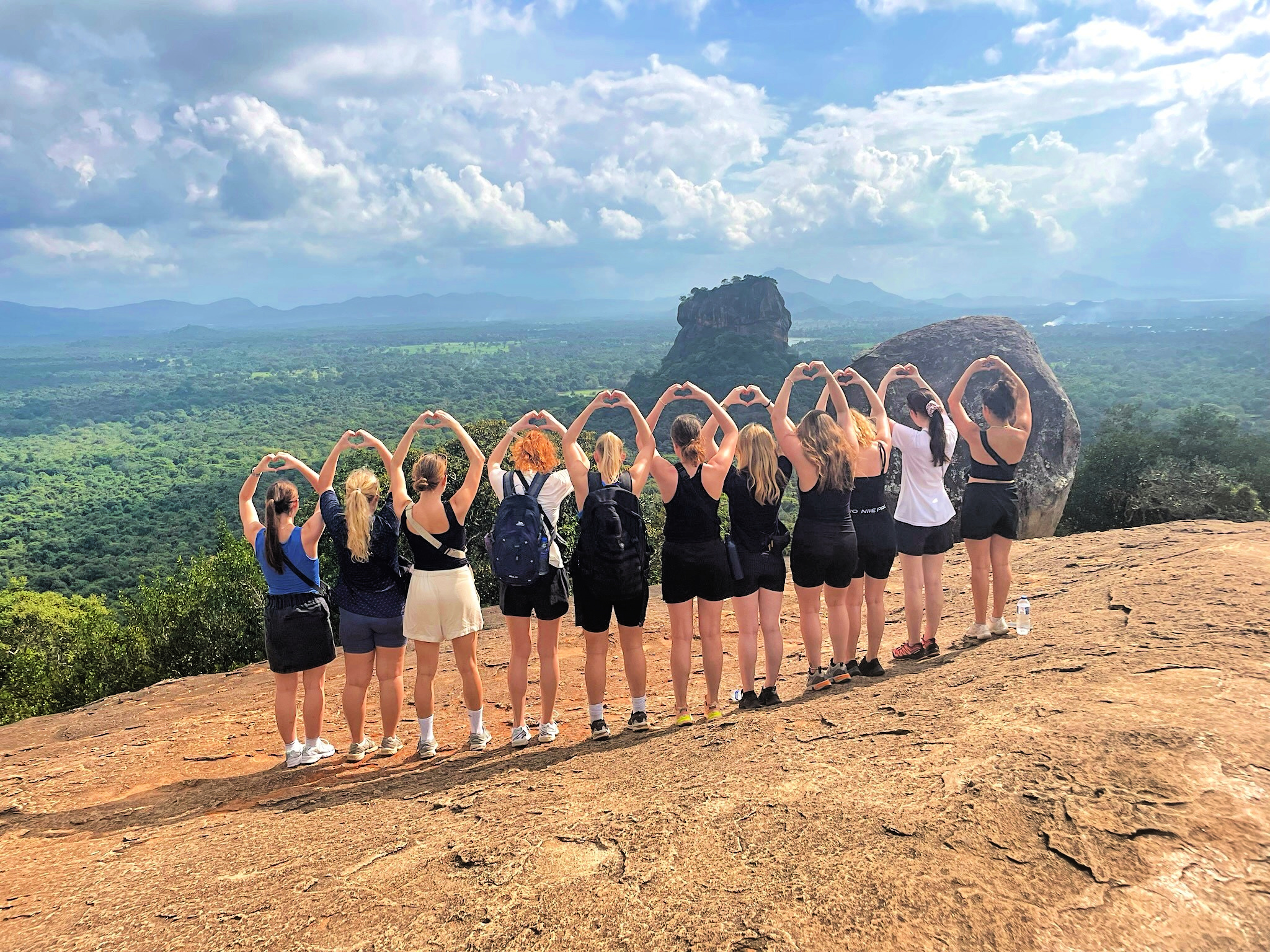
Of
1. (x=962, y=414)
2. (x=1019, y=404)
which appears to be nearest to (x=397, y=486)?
(x=962, y=414)

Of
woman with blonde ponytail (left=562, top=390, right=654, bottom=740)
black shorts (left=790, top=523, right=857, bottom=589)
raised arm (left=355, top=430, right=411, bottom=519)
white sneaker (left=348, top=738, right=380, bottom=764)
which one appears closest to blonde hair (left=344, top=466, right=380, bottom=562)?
Answer: raised arm (left=355, top=430, right=411, bottom=519)

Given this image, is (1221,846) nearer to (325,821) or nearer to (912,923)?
(912,923)

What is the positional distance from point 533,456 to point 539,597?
0.98 meters

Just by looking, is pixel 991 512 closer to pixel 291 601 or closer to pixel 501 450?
pixel 501 450

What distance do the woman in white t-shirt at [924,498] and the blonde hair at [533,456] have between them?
2.71 m

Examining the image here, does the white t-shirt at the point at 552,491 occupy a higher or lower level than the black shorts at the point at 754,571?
higher

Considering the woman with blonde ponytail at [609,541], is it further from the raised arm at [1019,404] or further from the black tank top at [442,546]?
the raised arm at [1019,404]

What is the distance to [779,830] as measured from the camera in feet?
10.3

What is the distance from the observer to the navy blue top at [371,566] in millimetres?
4734

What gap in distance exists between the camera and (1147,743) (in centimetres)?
324

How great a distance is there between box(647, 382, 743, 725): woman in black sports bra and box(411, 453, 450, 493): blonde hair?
146 centimetres

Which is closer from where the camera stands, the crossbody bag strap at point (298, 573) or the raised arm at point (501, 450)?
the crossbody bag strap at point (298, 573)

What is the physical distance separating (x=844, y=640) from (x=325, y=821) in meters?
3.82

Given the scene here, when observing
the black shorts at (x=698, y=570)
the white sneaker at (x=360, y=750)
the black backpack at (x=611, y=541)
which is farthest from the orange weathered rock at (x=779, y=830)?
the black backpack at (x=611, y=541)
